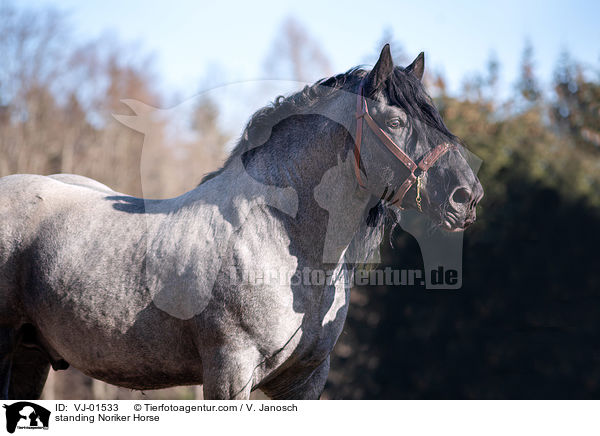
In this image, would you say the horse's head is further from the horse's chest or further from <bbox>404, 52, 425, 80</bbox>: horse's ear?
the horse's chest

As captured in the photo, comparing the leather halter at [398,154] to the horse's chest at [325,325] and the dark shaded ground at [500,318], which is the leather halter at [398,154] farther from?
the dark shaded ground at [500,318]

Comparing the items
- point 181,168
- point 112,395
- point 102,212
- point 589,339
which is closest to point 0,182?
point 102,212

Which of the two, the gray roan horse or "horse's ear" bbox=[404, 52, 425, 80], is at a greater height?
"horse's ear" bbox=[404, 52, 425, 80]

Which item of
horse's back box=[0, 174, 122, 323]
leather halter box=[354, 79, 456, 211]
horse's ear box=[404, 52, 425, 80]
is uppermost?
horse's ear box=[404, 52, 425, 80]

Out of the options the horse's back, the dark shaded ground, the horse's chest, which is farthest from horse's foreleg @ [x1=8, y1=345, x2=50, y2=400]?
the dark shaded ground

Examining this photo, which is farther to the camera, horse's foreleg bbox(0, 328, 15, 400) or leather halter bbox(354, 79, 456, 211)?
horse's foreleg bbox(0, 328, 15, 400)

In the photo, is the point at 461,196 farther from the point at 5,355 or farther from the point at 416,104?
the point at 5,355

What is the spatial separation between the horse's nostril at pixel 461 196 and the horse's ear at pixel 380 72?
70 cm

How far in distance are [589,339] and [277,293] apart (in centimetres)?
619

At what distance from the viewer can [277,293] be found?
108 inches

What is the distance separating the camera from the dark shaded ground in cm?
737

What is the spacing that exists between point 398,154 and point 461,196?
38cm

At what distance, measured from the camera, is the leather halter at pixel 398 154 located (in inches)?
107

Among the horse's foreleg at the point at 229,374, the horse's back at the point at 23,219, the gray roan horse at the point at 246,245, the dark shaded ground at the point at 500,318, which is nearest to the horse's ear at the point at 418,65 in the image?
the gray roan horse at the point at 246,245
